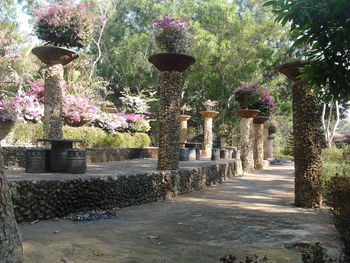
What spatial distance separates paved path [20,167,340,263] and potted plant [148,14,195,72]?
3.75 meters

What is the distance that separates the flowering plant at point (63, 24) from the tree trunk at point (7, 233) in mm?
8186

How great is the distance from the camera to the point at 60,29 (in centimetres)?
1011

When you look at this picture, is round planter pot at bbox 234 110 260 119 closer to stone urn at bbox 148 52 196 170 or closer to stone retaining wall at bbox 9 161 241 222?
stone retaining wall at bbox 9 161 241 222

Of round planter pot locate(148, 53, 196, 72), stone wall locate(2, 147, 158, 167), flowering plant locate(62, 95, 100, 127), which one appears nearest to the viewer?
round planter pot locate(148, 53, 196, 72)

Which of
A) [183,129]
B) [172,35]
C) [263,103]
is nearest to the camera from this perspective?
[172,35]

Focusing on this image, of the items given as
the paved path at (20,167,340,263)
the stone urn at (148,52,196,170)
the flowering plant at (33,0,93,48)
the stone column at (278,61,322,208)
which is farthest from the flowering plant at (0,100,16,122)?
the stone column at (278,61,322,208)

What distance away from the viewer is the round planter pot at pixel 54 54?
32.7 ft

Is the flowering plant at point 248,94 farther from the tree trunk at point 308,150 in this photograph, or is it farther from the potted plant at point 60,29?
the potted plant at point 60,29

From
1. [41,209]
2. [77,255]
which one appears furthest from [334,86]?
[41,209]

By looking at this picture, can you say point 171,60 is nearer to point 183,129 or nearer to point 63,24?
point 63,24

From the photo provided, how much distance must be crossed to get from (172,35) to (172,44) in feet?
0.81

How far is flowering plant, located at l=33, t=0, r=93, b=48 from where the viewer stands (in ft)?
33.1

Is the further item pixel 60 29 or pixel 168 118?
pixel 60 29

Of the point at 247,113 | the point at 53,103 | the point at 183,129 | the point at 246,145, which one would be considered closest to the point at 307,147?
the point at 53,103
